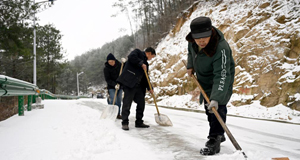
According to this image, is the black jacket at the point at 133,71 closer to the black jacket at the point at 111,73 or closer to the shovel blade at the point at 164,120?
the shovel blade at the point at 164,120

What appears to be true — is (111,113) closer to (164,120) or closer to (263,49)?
(164,120)

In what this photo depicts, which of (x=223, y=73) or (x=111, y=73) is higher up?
(x=111, y=73)

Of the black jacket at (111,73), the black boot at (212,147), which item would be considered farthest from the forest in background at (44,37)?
the black boot at (212,147)

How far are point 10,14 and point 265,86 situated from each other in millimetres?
11675

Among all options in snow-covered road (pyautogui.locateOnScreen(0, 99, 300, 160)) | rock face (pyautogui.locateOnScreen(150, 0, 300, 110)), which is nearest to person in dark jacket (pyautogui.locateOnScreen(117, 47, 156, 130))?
snow-covered road (pyautogui.locateOnScreen(0, 99, 300, 160))

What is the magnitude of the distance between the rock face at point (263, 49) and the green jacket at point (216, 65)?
5.04 m

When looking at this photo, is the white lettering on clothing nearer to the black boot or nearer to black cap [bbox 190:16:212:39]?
black cap [bbox 190:16:212:39]

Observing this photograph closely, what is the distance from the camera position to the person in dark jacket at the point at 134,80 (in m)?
4.11

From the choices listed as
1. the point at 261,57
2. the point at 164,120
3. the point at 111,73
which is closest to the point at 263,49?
the point at 261,57

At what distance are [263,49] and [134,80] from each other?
268 inches

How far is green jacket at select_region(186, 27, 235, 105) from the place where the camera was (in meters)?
2.31

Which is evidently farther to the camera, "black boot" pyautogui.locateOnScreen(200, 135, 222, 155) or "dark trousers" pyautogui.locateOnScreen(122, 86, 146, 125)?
"dark trousers" pyautogui.locateOnScreen(122, 86, 146, 125)

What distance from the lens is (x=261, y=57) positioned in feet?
26.5

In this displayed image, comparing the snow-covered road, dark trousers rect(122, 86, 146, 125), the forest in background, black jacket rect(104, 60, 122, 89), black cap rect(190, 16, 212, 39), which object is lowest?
the snow-covered road
